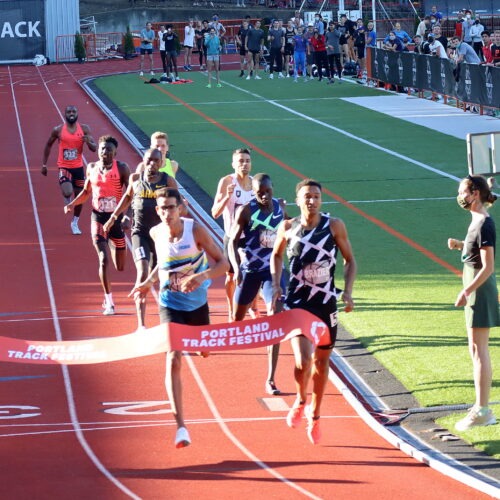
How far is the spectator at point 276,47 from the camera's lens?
147 ft

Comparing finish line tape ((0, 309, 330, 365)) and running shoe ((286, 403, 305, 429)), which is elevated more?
finish line tape ((0, 309, 330, 365))

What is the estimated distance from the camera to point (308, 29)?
147 ft

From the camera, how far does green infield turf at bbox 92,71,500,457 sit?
1260cm

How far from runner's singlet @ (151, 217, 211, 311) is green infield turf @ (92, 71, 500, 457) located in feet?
8.23

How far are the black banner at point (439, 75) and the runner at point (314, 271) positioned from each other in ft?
70.7

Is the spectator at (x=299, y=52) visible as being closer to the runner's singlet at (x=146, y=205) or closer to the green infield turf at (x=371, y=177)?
the green infield turf at (x=371, y=177)

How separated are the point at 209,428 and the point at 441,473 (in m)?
2.21

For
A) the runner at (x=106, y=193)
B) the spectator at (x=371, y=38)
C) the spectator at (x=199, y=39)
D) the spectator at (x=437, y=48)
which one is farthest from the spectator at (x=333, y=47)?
the runner at (x=106, y=193)

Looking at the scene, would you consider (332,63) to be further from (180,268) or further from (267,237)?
(180,268)

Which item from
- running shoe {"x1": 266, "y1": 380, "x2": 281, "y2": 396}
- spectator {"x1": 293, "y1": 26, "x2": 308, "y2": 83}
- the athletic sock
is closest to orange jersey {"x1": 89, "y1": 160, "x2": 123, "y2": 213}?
the athletic sock

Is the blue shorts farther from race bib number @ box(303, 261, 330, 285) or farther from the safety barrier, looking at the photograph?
the safety barrier

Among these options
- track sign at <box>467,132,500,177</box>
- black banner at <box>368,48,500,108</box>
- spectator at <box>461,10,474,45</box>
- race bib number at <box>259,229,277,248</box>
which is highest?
spectator at <box>461,10,474,45</box>

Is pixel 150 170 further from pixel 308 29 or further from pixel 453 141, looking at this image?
pixel 308 29

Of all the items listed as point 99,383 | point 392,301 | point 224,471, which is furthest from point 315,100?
point 224,471
